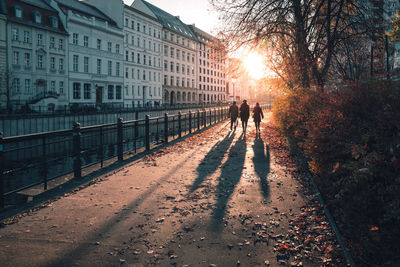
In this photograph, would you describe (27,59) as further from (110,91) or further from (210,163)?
(210,163)

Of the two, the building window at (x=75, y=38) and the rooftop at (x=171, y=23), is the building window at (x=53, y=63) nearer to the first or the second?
the building window at (x=75, y=38)

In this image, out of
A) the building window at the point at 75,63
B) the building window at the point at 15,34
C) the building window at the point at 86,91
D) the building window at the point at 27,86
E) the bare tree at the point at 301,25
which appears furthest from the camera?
the building window at the point at 86,91

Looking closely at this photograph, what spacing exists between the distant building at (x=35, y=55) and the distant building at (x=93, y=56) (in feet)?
5.47

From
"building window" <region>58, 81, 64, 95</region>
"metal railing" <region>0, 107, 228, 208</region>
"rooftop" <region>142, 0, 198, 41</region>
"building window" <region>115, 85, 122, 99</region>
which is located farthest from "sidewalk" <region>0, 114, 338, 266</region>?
"rooftop" <region>142, 0, 198, 41</region>

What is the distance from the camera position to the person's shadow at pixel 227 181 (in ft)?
17.4

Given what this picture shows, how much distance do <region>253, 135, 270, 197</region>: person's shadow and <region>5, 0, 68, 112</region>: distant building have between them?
96.3 feet

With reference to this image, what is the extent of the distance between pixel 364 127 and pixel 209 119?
74.5 ft

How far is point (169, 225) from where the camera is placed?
4934 mm

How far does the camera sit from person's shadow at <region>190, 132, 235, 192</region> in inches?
313

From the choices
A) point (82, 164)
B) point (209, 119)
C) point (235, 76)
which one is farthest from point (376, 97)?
point (209, 119)

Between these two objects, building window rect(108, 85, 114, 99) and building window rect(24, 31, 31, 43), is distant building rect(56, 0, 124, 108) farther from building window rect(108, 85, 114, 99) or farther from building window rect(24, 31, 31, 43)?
building window rect(24, 31, 31, 43)

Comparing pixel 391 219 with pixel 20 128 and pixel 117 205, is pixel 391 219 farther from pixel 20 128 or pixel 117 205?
pixel 20 128

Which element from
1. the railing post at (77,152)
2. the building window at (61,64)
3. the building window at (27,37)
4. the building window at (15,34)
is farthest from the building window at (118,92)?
the railing post at (77,152)

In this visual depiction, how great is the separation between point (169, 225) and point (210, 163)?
545cm
